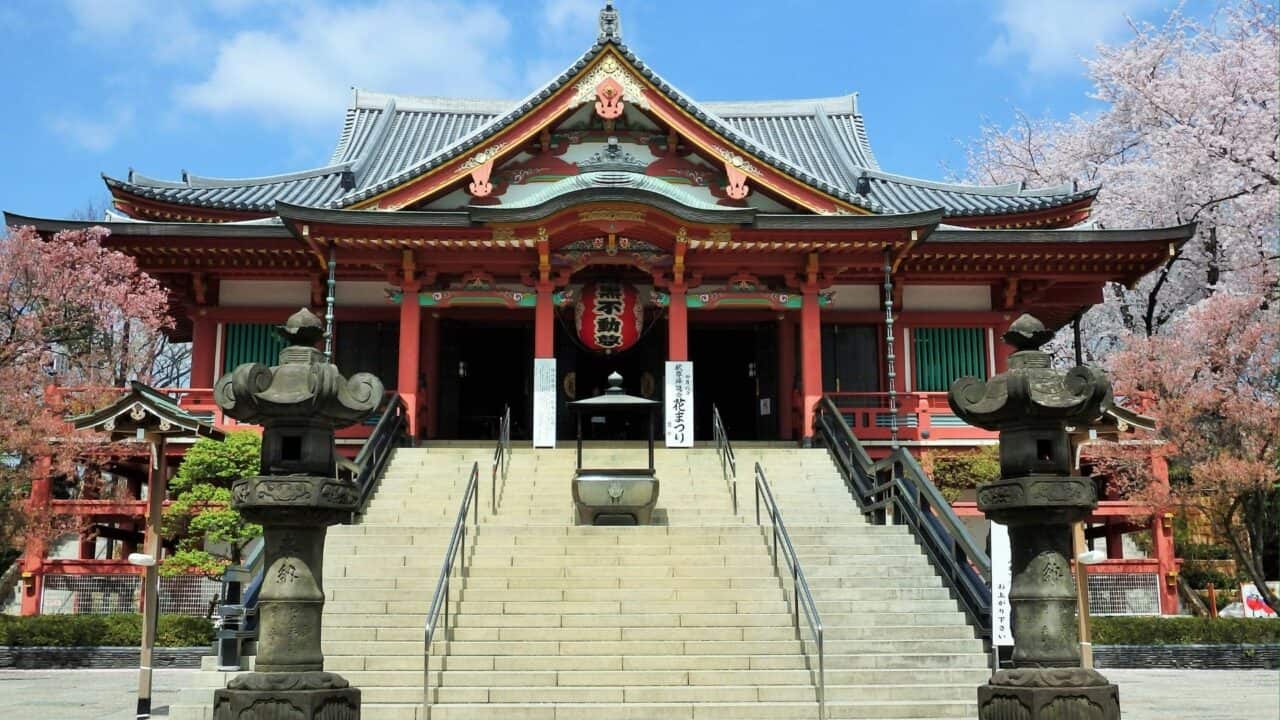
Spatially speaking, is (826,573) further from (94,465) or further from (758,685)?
(94,465)

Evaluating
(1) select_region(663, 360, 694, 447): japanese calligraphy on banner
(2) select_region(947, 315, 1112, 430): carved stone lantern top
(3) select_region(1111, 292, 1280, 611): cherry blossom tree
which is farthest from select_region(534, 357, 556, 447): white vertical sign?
(2) select_region(947, 315, 1112, 430): carved stone lantern top

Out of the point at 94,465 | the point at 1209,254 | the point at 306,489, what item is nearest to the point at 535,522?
the point at 306,489

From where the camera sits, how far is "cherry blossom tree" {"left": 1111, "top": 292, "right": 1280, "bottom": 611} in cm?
1814

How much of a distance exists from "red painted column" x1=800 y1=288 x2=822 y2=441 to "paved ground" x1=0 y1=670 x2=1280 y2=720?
6.09m

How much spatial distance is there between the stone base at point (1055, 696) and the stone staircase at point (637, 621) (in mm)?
3298

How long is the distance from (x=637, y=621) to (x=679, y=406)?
24.3 ft

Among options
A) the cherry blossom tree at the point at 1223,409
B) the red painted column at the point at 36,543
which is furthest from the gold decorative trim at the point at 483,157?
the cherry blossom tree at the point at 1223,409

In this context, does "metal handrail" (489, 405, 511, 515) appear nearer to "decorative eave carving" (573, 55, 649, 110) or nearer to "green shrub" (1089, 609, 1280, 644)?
"decorative eave carving" (573, 55, 649, 110)

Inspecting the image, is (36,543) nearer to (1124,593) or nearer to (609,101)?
(609,101)

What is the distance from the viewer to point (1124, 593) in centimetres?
1870

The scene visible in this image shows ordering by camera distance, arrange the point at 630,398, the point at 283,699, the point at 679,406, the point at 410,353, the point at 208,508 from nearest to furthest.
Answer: the point at 283,699, the point at 630,398, the point at 208,508, the point at 679,406, the point at 410,353

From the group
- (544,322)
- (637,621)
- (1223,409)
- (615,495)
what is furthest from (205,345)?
(1223,409)

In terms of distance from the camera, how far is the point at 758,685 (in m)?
10.9

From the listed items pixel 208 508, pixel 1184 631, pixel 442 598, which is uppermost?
pixel 208 508
